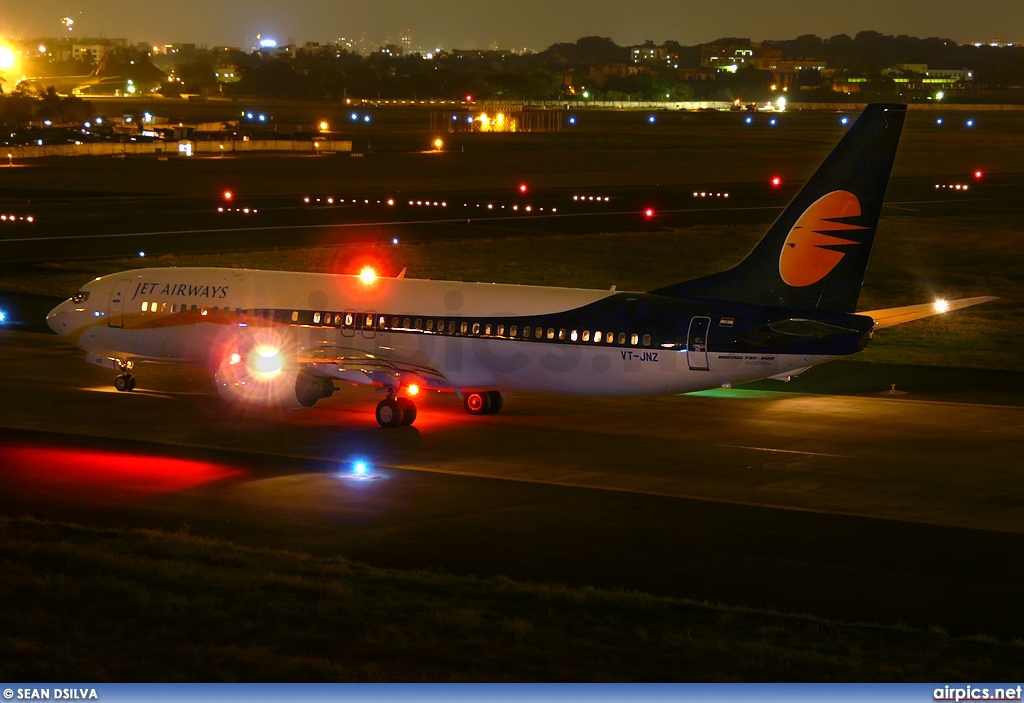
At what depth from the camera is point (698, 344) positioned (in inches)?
1366

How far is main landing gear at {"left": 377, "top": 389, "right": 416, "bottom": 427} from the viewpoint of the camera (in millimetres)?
37312

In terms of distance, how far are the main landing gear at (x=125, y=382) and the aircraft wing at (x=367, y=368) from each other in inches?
263

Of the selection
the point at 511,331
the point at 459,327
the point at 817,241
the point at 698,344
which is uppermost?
the point at 817,241

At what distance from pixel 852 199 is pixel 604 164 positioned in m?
117

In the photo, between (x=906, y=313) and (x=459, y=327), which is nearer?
(x=906, y=313)

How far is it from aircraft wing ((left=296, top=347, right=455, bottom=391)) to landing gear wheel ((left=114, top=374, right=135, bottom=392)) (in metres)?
6.69

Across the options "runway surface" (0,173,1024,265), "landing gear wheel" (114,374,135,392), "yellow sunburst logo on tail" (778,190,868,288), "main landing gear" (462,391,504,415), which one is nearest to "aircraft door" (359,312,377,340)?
"main landing gear" (462,391,504,415)

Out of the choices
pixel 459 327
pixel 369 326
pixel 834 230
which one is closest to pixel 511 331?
pixel 459 327

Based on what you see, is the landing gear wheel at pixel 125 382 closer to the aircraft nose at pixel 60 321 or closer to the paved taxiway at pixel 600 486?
the paved taxiway at pixel 600 486

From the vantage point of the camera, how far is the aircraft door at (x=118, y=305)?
41844 mm

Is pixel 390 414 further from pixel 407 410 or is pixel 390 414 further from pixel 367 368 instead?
pixel 367 368

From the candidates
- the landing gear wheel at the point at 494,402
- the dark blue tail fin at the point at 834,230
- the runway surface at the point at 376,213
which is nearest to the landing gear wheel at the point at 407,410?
the landing gear wheel at the point at 494,402

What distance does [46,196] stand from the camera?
344ft

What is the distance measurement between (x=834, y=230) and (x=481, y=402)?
Result: 10.8 metres
